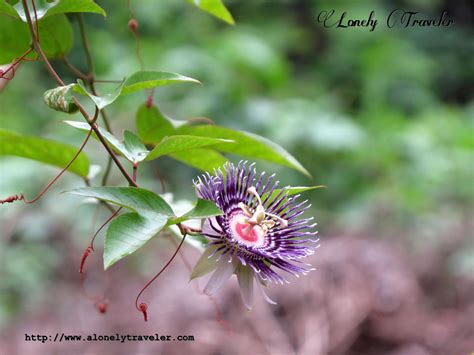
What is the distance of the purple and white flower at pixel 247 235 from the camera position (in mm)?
486

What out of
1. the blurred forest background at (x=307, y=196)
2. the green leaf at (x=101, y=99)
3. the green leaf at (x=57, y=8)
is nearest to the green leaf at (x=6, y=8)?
the green leaf at (x=57, y=8)

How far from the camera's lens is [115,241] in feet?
1.31

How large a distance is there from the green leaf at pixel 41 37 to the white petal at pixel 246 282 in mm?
287

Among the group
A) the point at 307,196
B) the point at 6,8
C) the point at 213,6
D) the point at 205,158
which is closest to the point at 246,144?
the point at 205,158

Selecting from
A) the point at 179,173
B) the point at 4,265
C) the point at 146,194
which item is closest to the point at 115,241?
the point at 146,194

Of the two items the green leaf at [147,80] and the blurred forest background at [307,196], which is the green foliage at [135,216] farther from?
the blurred forest background at [307,196]

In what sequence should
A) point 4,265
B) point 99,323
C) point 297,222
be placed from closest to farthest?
point 297,222 → point 99,323 → point 4,265

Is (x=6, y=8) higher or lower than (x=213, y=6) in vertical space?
lower

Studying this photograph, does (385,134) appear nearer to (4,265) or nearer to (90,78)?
(4,265)

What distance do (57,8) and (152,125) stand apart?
0.50ft

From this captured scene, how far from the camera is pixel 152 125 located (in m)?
0.61

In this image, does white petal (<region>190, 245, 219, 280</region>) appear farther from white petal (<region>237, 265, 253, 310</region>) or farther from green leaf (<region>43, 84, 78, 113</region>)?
green leaf (<region>43, 84, 78, 113</region>)

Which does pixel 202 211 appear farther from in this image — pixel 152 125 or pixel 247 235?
pixel 152 125

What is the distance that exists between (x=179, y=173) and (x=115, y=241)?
1900 mm
